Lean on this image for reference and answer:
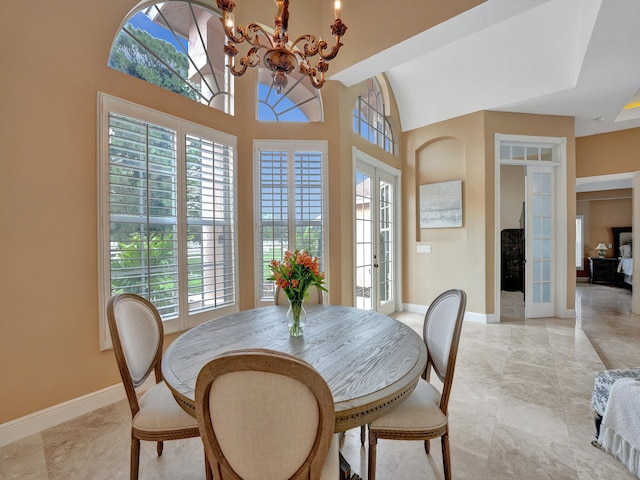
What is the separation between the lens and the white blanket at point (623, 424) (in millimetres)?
1556

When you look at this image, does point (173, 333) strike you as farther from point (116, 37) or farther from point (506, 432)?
point (506, 432)

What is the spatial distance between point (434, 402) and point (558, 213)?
446cm

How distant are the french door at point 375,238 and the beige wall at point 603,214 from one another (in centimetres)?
699

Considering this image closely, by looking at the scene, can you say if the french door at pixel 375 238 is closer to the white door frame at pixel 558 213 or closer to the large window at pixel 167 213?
the white door frame at pixel 558 213

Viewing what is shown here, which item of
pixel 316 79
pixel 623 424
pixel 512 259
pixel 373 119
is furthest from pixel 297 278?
pixel 512 259

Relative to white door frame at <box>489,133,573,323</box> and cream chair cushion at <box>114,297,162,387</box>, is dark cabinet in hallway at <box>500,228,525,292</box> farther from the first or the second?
cream chair cushion at <box>114,297,162,387</box>

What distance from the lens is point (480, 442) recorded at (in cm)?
183

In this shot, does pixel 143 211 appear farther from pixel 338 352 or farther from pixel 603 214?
pixel 603 214

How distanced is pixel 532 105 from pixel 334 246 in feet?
11.4

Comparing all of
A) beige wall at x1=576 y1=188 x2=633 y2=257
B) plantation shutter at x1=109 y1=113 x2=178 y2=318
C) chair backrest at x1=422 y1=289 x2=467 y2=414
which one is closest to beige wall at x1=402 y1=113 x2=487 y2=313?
chair backrest at x1=422 y1=289 x2=467 y2=414

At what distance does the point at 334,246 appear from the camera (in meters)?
3.40

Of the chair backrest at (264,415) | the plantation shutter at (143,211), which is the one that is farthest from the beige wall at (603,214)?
the chair backrest at (264,415)

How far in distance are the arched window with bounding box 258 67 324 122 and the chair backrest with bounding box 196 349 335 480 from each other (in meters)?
3.07

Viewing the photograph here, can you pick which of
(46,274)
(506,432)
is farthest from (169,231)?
(506,432)
